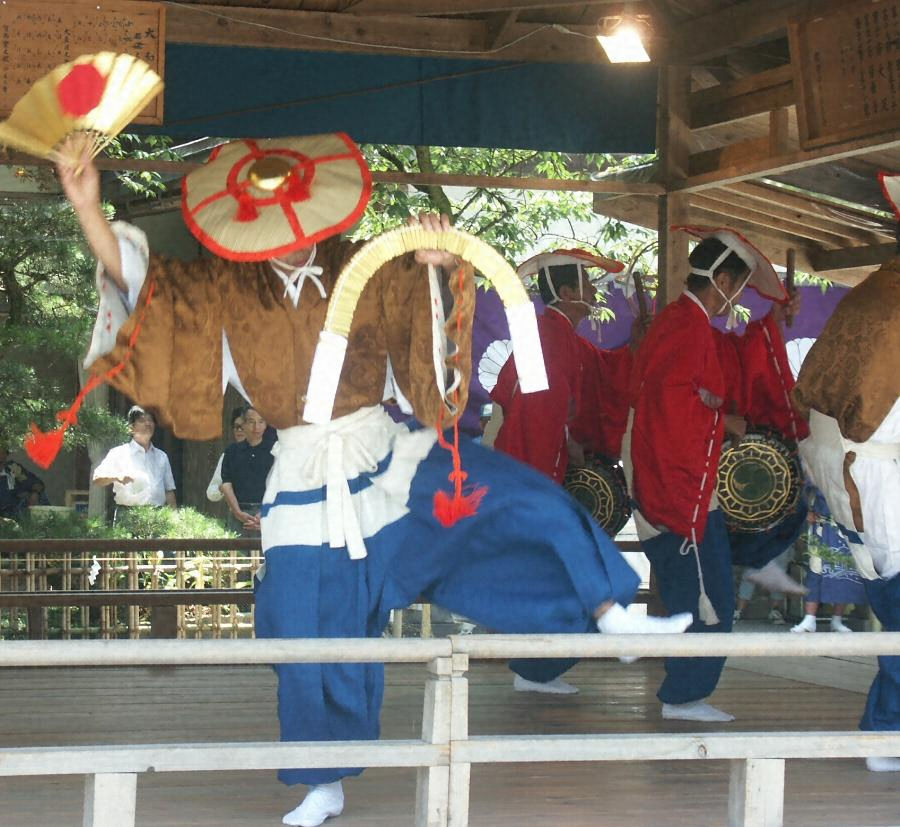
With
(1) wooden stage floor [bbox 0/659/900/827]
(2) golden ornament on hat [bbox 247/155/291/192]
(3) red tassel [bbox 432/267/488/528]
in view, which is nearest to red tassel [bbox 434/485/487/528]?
(3) red tassel [bbox 432/267/488/528]

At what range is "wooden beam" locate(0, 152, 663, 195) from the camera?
5.36m

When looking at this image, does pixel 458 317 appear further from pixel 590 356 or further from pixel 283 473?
pixel 590 356

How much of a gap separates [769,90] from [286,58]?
1.86 meters

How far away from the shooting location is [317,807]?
11.8 feet

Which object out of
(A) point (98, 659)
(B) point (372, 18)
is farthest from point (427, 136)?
(A) point (98, 659)

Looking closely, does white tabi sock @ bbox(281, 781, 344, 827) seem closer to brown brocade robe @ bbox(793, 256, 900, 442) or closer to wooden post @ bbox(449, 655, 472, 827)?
wooden post @ bbox(449, 655, 472, 827)

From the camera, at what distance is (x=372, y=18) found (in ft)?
18.2

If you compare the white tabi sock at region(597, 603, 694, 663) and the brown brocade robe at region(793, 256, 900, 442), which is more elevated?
the brown brocade robe at region(793, 256, 900, 442)

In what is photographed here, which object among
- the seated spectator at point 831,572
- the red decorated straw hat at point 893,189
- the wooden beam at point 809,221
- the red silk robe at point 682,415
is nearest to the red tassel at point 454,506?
the red silk robe at point 682,415

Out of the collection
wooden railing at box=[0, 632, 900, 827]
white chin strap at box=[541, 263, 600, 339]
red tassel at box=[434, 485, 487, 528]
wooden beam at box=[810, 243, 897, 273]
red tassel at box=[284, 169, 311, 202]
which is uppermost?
wooden beam at box=[810, 243, 897, 273]

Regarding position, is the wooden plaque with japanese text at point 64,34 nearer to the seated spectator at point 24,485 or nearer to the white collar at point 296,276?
the white collar at point 296,276

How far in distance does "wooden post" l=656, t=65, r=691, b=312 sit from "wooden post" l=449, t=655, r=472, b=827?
320 cm

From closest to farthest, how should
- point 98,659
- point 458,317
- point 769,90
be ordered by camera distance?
1. point 98,659
2. point 458,317
3. point 769,90

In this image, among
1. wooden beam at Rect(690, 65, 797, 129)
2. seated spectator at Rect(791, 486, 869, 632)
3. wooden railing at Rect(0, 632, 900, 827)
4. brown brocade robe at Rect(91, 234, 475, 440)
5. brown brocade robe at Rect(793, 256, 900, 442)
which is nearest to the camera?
wooden railing at Rect(0, 632, 900, 827)
